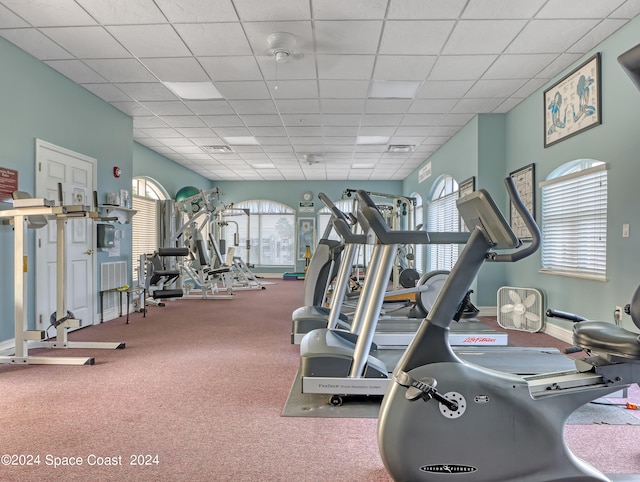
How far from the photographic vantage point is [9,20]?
3361 mm

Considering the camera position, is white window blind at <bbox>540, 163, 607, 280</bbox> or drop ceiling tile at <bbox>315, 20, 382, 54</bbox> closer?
drop ceiling tile at <bbox>315, 20, 382, 54</bbox>

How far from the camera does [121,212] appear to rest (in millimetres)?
4551

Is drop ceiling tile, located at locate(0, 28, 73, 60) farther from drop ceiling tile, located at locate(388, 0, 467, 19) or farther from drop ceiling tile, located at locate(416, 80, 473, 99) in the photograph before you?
drop ceiling tile, located at locate(416, 80, 473, 99)

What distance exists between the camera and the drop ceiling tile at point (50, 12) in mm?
3130

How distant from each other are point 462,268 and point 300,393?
1580 mm

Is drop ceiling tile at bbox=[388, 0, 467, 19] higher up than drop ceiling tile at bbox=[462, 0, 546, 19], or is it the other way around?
drop ceiling tile at bbox=[462, 0, 546, 19]

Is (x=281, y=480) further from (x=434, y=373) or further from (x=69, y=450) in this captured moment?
(x=69, y=450)

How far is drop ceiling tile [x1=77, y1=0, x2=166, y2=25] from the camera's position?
3.14 meters

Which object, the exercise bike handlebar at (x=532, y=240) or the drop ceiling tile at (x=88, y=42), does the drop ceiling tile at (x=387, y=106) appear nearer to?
the drop ceiling tile at (x=88, y=42)

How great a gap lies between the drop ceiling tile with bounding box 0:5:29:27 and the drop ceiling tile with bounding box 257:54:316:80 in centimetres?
192

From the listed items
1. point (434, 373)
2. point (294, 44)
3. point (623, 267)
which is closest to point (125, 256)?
point (294, 44)

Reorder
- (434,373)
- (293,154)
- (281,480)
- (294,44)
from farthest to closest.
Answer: (293,154)
(294,44)
(281,480)
(434,373)

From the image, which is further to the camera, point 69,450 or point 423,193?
point 423,193

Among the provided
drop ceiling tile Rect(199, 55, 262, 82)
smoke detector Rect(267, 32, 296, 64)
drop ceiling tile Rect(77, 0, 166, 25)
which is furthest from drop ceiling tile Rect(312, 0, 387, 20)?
drop ceiling tile Rect(77, 0, 166, 25)
